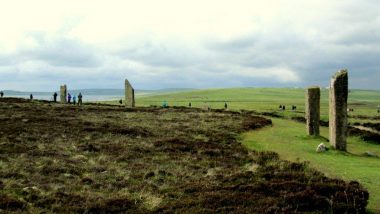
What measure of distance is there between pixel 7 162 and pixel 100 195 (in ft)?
25.3

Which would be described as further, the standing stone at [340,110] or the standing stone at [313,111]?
the standing stone at [313,111]

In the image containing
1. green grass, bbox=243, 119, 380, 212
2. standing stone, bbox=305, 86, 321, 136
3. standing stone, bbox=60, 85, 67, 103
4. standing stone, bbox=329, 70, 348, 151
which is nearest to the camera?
green grass, bbox=243, 119, 380, 212

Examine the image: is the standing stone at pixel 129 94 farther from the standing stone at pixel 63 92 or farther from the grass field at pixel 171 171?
the grass field at pixel 171 171

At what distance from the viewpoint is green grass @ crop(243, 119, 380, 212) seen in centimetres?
2123

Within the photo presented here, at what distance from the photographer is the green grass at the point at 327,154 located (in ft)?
69.7

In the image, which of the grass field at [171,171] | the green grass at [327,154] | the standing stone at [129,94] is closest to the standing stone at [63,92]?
the standing stone at [129,94]

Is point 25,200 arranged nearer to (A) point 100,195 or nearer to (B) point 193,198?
(A) point 100,195

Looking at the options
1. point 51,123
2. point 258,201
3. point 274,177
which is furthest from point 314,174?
point 51,123

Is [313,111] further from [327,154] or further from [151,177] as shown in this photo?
[151,177]

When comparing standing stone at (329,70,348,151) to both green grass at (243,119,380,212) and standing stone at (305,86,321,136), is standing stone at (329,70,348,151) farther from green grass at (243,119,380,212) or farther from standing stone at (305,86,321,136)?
standing stone at (305,86,321,136)

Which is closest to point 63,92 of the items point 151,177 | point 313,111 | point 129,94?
point 129,94

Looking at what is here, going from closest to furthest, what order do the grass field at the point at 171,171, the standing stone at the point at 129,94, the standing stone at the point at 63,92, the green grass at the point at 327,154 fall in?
the grass field at the point at 171,171
the green grass at the point at 327,154
the standing stone at the point at 129,94
the standing stone at the point at 63,92

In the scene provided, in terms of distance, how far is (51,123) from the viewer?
41.6 metres

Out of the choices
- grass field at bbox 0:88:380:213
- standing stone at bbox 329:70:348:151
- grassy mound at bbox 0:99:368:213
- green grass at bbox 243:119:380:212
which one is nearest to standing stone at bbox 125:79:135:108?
green grass at bbox 243:119:380:212
